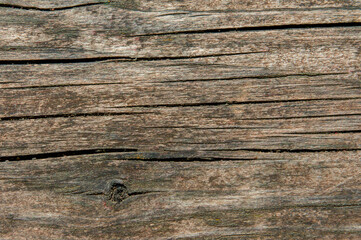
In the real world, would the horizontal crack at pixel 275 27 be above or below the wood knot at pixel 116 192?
above

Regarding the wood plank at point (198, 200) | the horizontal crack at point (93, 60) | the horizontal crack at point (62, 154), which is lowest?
the wood plank at point (198, 200)

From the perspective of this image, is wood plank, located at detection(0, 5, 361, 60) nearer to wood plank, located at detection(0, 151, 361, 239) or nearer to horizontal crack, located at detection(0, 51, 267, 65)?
horizontal crack, located at detection(0, 51, 267, 65)

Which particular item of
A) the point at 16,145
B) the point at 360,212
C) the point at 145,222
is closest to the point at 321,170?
the point at 360,212

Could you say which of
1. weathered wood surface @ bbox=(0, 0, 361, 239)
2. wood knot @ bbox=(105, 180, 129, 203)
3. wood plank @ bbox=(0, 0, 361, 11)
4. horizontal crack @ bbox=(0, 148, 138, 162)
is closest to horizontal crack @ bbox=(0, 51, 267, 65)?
weathered wood surface @ bbox=(0, 0, 361, 239)

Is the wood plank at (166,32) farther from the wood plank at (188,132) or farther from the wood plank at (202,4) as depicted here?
the wood plank at (188,132)

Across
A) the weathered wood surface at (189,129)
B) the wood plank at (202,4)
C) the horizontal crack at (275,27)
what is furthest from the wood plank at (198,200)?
the wood plank at (202,4)

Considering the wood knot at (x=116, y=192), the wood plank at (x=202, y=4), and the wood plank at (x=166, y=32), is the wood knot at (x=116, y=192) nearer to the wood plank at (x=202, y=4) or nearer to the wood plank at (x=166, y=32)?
the wood plank at (x=166, y=32)

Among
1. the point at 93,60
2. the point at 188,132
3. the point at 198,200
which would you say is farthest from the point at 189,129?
the point at 93,60
